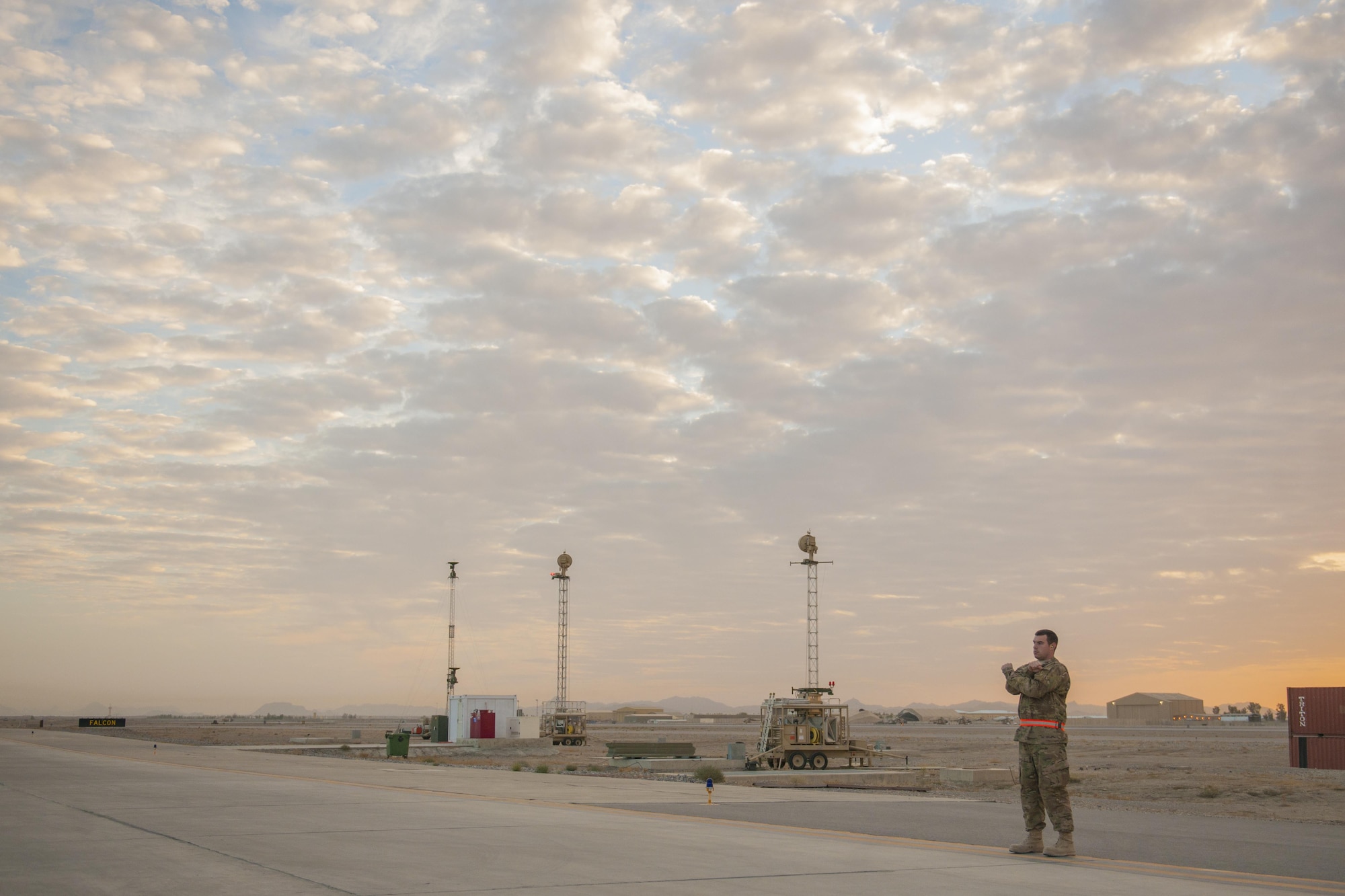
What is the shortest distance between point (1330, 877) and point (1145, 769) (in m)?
34.5

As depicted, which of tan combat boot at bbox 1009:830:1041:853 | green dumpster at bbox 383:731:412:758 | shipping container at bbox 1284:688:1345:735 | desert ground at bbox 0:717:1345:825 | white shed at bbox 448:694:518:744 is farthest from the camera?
white shed at bbox 448:694:518:744

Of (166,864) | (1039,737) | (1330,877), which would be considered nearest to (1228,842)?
(1330,877)

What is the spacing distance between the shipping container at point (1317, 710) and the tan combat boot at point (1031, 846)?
36.4 meters

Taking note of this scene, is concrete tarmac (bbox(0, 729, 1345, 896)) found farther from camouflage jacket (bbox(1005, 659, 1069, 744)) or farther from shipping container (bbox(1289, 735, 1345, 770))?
shipping container (bbox(1289, 735, 1345, 770))

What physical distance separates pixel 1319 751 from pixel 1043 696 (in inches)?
1544

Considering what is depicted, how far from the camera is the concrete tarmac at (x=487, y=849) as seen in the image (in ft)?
31.7

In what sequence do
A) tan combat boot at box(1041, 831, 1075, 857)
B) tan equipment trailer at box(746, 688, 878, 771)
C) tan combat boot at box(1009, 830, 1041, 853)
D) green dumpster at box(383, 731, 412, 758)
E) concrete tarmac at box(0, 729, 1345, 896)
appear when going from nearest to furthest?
concrete tarmac at box(0, 729, 1345, 896) → tan combat boot at box(1041, 831, 1075, 857) → tan combat boot at box(1009, 830, 1041, 853) → tan equipment trailer at box(746, 688, 878, 771) → green dumpster at box(383, 731, 412, 758)

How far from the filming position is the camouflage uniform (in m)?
12.0

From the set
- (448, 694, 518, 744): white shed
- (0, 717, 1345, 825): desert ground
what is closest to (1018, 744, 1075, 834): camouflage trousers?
(0, 717, 1345, 825): desert ground

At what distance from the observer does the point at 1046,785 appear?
12055 millimetres

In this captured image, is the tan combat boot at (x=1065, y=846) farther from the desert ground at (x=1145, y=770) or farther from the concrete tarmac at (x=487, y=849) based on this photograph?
the desert ground at (x=1145, y=770)

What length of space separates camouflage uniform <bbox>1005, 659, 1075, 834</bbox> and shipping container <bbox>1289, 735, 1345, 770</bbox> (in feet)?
125

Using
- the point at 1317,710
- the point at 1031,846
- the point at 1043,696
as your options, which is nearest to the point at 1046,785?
the point at 1031,846

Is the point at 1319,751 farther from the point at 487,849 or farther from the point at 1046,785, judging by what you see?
the point at 487,849
